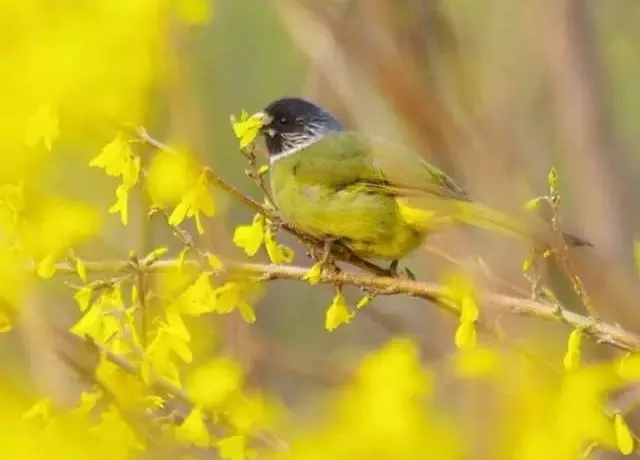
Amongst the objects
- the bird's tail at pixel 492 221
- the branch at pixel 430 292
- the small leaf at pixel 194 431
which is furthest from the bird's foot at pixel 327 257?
the small leaf at pixel 194 431

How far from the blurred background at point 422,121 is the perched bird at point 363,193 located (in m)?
0.04

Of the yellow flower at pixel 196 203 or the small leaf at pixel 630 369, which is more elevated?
the yellow flower at pixel 196 203

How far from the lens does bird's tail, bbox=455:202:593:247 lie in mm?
795

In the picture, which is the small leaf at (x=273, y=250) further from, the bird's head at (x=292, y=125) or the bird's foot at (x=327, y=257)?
the bird's head at (x=292, y=125)

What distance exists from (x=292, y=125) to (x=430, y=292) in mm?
526

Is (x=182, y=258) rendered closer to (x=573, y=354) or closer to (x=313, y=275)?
(x=313, y=275)

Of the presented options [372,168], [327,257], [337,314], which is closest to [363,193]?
[372,168]

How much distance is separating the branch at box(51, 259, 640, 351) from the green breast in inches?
7.5

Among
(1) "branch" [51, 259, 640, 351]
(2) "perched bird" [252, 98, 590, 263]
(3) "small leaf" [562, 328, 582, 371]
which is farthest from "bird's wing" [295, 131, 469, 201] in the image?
(3) "small leaf" [562, 328, 582, 371]

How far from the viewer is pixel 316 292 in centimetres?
231

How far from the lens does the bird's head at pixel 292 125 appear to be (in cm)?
125

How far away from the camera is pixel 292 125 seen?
4.12ft

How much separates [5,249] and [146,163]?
0.47 feet

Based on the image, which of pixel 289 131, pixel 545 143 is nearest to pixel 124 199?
pixel 289 131
